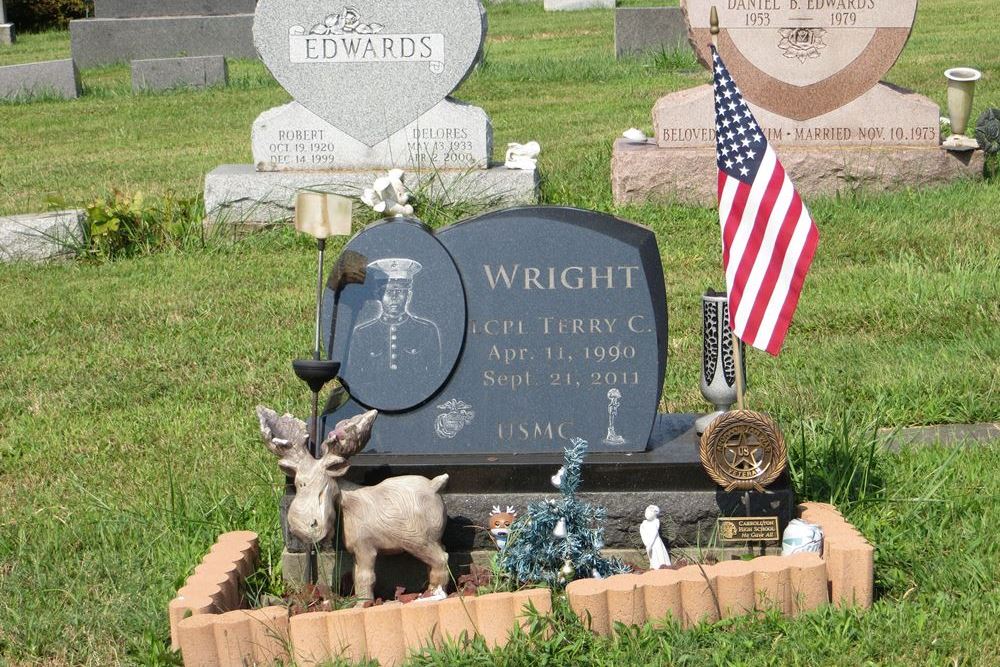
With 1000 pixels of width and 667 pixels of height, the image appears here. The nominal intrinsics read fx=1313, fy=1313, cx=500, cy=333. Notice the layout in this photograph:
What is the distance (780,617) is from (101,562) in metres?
2.08

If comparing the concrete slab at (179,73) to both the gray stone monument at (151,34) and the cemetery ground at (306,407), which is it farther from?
the cemetery ground at (306,407)

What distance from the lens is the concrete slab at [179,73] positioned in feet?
50.2

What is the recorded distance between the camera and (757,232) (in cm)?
400

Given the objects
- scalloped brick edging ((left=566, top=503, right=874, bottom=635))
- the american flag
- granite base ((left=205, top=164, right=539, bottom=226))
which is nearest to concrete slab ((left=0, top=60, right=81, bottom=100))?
granite base ((left=205, top=164, right=539, bottom=226))

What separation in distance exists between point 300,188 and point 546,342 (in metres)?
4.84

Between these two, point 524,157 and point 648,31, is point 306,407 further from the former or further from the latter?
point 648,31

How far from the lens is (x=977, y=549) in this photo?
400 centimetres

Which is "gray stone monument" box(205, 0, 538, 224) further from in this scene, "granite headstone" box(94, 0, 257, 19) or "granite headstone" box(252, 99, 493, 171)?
"granite headstone" box(94, 0, 257, 19)

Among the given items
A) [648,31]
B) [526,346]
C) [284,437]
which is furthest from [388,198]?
[648,31]

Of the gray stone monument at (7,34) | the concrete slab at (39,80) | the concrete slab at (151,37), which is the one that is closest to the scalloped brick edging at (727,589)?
the concrete slab at (39,80)

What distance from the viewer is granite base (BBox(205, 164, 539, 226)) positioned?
8.67m

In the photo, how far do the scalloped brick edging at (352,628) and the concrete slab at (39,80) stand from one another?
41.6 feet

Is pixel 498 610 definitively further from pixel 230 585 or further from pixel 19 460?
pixel 19 460

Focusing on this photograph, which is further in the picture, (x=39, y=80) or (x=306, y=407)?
(x=39, y=80)
